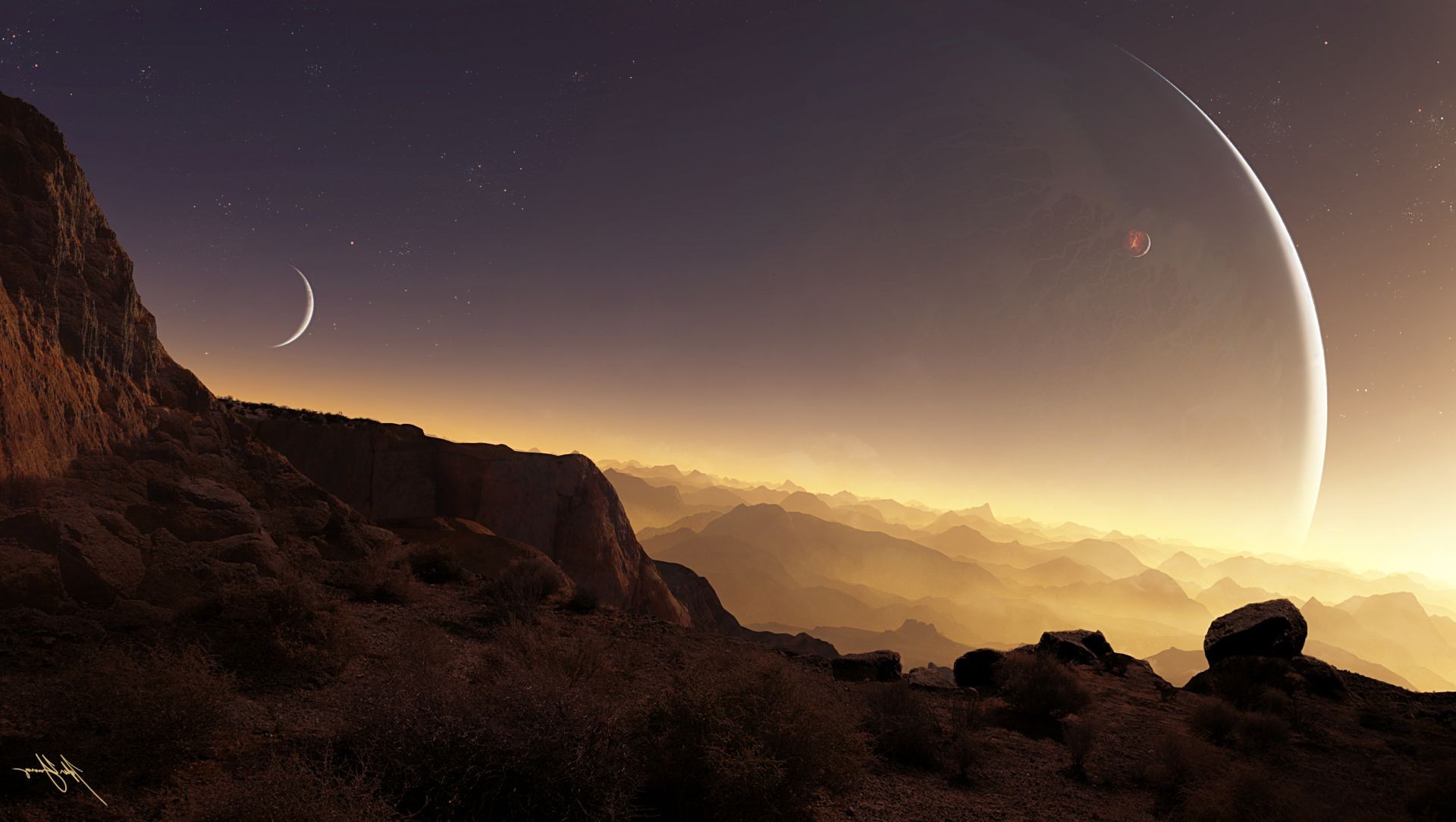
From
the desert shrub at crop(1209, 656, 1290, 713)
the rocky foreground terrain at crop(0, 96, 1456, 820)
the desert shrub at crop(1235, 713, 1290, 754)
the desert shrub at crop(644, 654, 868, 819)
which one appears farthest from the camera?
the desert shrub at crop(1209, 656, 1290, 713)

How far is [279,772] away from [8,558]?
27.7 feet

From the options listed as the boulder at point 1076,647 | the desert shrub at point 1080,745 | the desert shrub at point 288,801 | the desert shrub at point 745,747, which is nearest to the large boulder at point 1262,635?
the boulder at point 1076,647

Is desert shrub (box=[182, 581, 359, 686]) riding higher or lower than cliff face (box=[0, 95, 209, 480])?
lower

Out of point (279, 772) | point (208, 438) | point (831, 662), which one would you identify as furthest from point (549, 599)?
point (279, 772)

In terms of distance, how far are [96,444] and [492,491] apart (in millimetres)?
23196

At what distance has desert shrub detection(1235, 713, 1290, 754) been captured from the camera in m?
9.20

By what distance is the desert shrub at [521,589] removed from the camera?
41.3 feet

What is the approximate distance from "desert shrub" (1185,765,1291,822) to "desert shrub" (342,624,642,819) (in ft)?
23.4

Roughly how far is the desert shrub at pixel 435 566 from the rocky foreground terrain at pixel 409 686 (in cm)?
6

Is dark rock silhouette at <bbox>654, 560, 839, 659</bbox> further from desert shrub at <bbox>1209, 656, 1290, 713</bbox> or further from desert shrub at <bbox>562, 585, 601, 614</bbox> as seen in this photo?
desert shrub at <bbox>1209, 656, 1290, 713</bbox>

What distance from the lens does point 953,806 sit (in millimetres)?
6852
